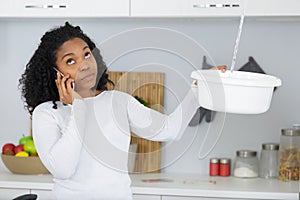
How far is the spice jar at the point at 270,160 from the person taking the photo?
8.90ft

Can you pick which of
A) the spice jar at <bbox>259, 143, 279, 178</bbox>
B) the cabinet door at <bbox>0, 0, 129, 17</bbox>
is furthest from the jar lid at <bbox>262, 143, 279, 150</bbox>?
the cabinet door at <bbox>0, 0, 129, 17</bbox>

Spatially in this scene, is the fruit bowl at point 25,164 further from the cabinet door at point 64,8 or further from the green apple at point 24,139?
the cabinet door at point 64,8

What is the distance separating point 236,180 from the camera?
8.71ft

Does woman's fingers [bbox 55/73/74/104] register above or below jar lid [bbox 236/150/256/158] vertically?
above

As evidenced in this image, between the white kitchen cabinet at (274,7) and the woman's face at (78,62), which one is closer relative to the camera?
the woman's face at (78,62)

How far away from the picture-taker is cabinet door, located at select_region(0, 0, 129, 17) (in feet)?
8.43

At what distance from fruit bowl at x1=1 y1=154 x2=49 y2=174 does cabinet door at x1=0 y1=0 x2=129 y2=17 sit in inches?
24.1

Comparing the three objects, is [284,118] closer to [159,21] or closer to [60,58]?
[159,21]

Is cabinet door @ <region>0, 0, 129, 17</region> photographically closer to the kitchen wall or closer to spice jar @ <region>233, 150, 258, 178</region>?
the kitchen wall

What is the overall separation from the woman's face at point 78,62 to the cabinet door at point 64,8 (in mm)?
652

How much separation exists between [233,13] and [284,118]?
1.94 ft

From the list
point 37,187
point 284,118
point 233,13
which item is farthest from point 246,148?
point 37,187

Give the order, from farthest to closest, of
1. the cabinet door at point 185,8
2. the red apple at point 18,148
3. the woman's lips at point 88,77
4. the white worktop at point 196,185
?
the red apple at point 18,148 < the cabinet door at point 185,8 < the white worktop at point 196,185 < the woman's lips at point 88,77

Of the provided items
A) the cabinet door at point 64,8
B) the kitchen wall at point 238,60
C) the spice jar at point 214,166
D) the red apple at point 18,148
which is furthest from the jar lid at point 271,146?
the red apple at point 18,148
